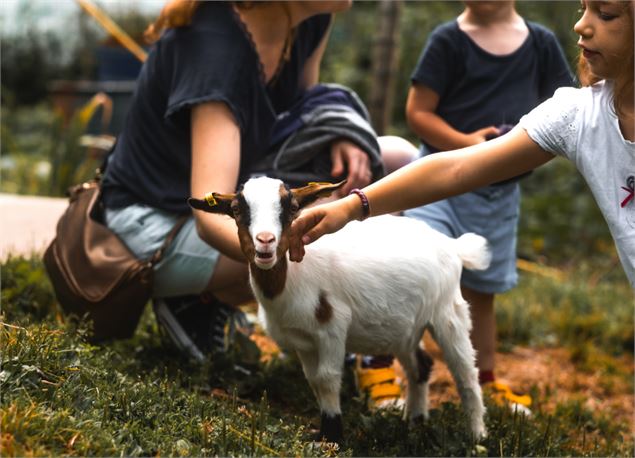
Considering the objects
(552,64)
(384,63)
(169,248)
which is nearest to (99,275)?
(169,248)

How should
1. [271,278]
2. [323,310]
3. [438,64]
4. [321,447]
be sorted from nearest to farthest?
[321,447], [271,278], [323,310], [438,64]

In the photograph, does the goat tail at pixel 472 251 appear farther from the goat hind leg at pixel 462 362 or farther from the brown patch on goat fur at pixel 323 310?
the brown patch on goat fur at pixel 323 310

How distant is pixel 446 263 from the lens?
3391 millimetres

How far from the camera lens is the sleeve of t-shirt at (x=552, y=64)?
4.37m

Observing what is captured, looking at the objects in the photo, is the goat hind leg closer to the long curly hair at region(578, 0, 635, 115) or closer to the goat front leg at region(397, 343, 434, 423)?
the goat front leg at region(397, 343, 434, 423)

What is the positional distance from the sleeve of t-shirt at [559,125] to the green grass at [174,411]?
3.62 ft

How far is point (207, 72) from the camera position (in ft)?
11.9

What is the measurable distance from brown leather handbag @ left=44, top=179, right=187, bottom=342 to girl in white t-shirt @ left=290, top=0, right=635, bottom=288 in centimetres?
125

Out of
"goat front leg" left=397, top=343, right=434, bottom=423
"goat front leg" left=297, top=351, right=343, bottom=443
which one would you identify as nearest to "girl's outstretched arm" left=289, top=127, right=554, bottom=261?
"goat front leg" left=297, top=351, right=343, bottom=443

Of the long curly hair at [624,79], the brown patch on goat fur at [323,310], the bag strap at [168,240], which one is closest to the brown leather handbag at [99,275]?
the bag strap at [168,240]

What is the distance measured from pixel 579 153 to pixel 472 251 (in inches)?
30.1

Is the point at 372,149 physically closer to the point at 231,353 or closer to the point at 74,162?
the point at 231,353

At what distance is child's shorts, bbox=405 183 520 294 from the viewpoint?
4.27 m

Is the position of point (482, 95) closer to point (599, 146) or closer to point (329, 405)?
point (599, 146)
